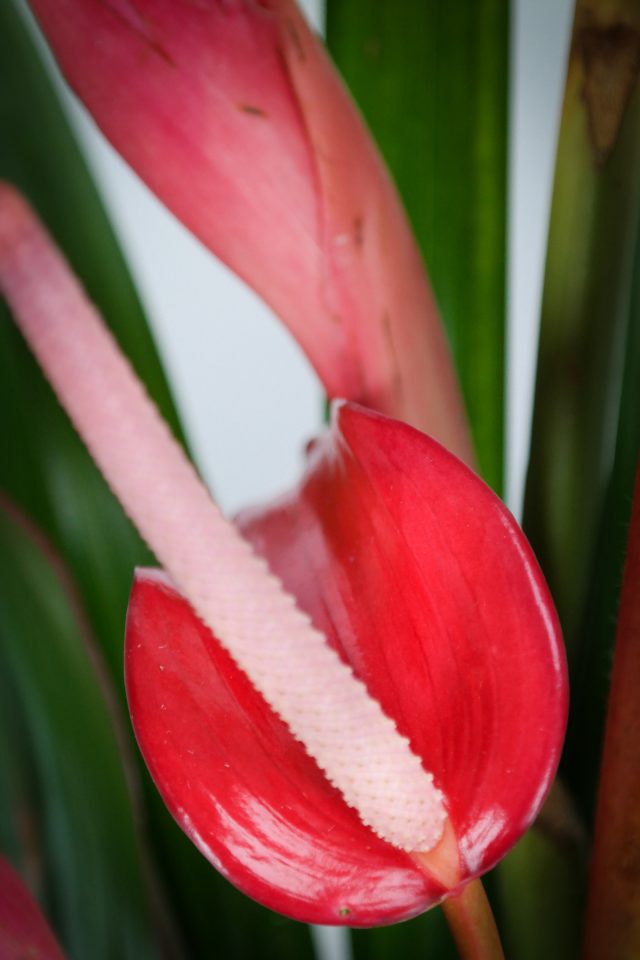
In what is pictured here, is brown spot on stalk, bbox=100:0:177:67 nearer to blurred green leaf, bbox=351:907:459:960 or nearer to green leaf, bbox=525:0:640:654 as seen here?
green leaf, bbox=525:0:640:654

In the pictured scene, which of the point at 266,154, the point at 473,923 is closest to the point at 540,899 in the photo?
the point at 473,923

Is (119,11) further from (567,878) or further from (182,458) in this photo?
(567,878)

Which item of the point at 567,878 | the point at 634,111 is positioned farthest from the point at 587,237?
the point at 567,878

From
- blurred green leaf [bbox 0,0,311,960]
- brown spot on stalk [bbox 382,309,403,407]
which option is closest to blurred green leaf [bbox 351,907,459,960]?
blurred green leaf [bbox 0,0,311,960]

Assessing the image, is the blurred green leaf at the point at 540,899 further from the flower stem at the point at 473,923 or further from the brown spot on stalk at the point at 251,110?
the brown spot on stalk at the point at 251,110

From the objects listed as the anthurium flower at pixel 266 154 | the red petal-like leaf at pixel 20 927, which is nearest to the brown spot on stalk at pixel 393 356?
the anthurium flower at pixel 266 154

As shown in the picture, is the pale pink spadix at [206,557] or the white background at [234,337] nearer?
the pale pink spadix at [206,557]
